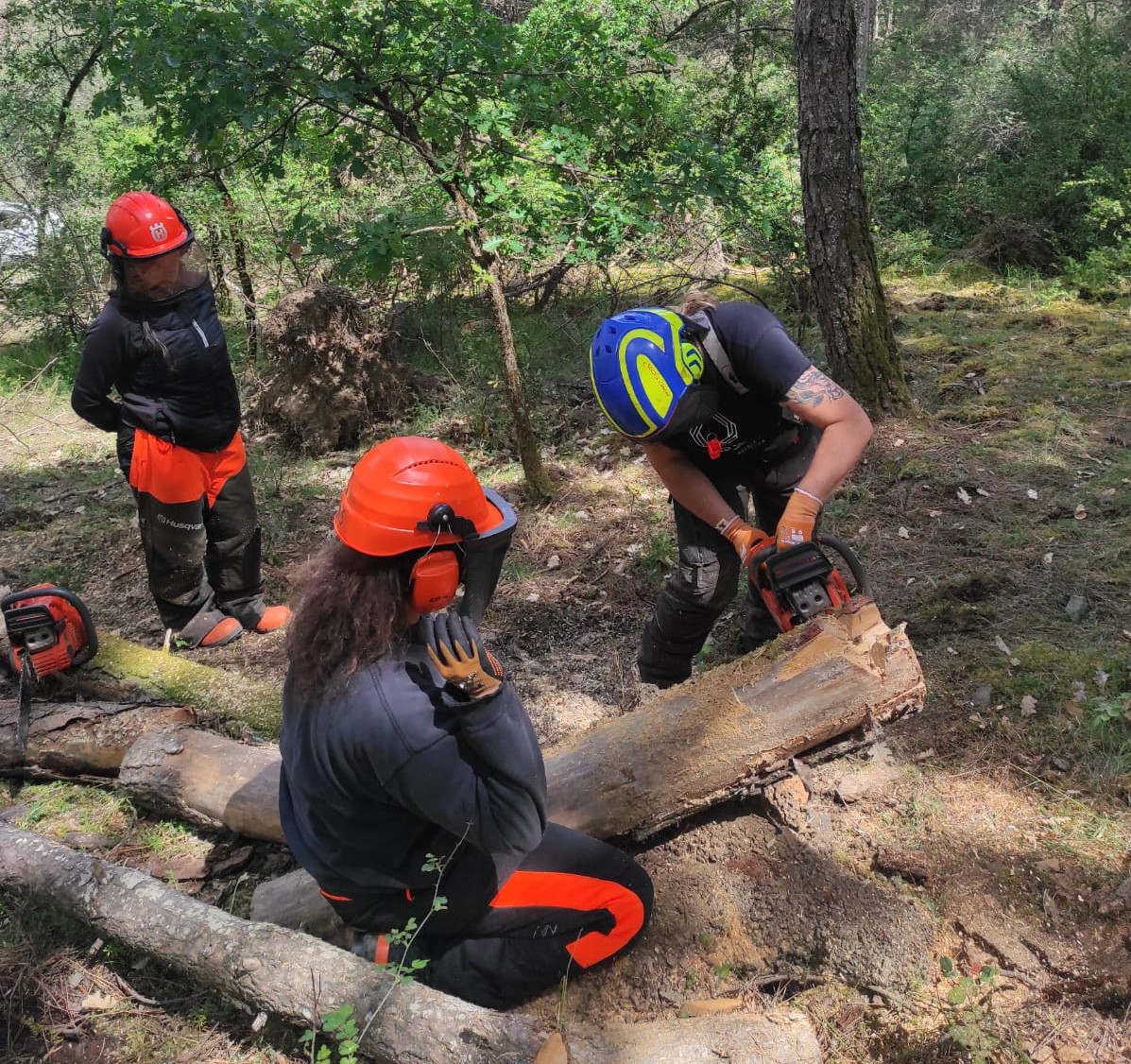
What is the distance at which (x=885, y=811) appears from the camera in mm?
2822

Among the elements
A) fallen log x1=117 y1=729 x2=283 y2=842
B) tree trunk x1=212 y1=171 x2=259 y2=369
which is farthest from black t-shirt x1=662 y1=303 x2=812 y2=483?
tree trunk x1=212 y1=171 x2=259 y2=369

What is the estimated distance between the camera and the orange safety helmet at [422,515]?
1.84m

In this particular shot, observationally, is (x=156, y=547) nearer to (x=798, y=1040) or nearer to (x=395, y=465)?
(x=395, y=465)

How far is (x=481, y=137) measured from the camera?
522cm

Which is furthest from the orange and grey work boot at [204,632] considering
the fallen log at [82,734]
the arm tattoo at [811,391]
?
the arm tattoo at [811,391]

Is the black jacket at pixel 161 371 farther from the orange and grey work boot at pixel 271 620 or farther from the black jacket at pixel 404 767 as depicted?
the black jacket at pixel 404 767

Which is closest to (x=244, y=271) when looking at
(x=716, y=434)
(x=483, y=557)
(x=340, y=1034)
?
(x=716, y=434)

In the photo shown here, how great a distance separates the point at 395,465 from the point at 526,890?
1279mm

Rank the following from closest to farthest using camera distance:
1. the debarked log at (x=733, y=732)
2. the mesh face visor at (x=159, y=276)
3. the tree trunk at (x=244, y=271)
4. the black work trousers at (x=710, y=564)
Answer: the debarked log at (x=733, y=732), the black work trousers at (x=710, y=564), the mesh face visor at (x=159, y=276), the tree trunk at (x=244, y=271)

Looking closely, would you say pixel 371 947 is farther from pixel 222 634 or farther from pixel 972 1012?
pixel 222 634

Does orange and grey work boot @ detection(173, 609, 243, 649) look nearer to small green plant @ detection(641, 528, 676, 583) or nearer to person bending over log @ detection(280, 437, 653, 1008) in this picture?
small green plant @ detection(641, 528, 676, 583)

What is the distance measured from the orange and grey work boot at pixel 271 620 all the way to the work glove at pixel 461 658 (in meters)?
3.20

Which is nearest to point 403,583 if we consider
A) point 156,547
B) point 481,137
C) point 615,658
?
point 615,658

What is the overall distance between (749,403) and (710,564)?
689 mm
